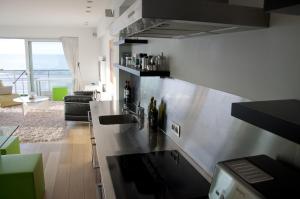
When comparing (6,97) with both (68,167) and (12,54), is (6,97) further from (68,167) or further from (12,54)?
(68,167)

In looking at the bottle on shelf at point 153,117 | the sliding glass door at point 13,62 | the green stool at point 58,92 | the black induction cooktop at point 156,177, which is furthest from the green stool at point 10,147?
the sliding glass door at point 13,62

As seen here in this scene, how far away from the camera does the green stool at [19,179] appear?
8.06ft

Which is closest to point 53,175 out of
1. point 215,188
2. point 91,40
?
point 215,188

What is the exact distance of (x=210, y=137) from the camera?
59.1 inches

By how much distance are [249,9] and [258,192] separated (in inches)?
26.4

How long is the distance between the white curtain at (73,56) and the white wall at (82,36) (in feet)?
0.43

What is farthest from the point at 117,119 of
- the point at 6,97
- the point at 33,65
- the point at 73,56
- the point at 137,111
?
the point at 33,65

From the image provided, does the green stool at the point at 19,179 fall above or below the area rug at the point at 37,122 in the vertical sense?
above

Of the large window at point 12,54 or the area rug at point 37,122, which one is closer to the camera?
the area rug at point 37,122

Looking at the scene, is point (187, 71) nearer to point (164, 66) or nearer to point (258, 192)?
point (164, 66)

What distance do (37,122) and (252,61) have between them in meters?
5.73

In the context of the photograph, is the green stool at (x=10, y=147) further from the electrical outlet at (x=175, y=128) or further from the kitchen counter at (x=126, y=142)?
the electrical outlet at (x=175, y=128)

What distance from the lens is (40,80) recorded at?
890 centimetres

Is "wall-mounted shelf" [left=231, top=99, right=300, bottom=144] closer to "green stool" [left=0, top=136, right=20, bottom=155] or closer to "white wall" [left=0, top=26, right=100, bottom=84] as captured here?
"green stool" [left=0, top=136, right=20, bottom=155]
